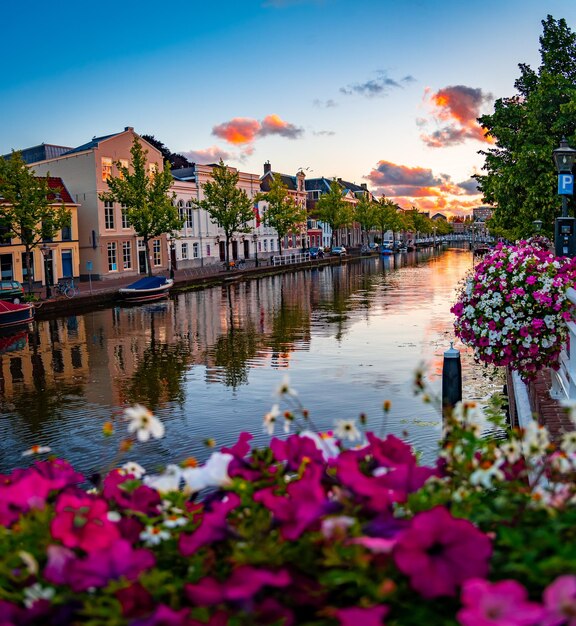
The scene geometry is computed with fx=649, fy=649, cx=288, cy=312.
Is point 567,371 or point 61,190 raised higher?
point 61,190

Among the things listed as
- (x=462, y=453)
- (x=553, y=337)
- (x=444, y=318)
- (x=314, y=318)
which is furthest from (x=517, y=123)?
(x=462, y=453)

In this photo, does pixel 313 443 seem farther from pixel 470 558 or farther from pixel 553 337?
pixel 553 337

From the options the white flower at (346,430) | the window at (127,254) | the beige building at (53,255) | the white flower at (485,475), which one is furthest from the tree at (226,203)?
the white flower at (485,475)

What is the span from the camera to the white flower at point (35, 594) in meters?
2.18

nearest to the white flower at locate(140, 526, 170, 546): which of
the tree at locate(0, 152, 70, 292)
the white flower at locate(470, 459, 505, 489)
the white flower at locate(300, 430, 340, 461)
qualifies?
the white flower at locate(300, 430, 340, 461)

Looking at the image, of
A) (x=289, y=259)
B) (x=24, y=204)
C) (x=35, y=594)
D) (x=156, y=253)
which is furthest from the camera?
(x=289, y=259)

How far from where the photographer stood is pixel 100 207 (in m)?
52.8

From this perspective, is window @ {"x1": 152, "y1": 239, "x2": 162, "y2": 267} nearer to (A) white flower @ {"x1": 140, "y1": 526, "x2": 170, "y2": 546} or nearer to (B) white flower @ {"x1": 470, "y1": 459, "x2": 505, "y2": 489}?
(A) white flower @ {"x1": 140, "y1": 526, "x2": 170, "y2": 546}

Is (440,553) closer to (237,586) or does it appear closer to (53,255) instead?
(237,586)

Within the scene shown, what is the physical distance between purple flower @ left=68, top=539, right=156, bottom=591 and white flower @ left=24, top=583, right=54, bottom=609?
86 mm

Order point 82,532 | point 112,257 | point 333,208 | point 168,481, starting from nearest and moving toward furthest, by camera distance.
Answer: point 82,532 → point 168,481 → point 112,257 → point 333,208

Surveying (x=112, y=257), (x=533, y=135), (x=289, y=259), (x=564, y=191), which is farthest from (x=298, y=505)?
(x=289, y=259)

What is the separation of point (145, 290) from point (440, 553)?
38349 mm

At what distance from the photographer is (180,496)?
295 centimetres
